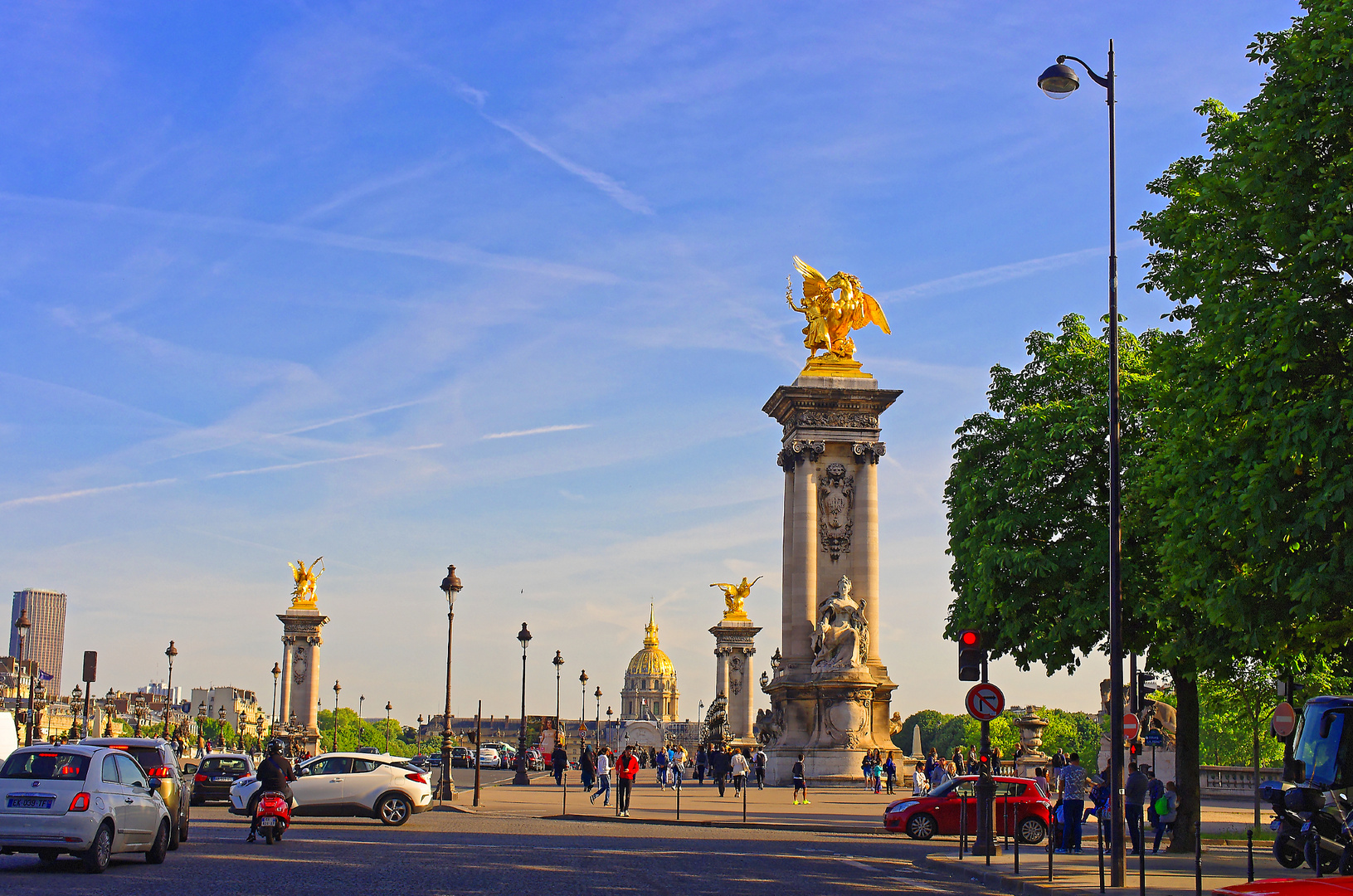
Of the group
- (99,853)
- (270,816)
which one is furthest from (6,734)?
(99,853)

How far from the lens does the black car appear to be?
131ft

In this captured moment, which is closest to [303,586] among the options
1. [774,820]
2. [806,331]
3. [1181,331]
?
[806,331]

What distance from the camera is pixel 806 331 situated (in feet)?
176

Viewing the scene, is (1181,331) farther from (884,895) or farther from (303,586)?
(303,586)

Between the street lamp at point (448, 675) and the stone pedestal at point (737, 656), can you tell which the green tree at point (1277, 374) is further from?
the stone pedestal at point (737, 656)

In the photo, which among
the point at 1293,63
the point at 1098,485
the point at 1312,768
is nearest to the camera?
the point at 1293,63

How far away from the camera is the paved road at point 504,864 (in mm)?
17391

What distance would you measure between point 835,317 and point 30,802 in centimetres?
3891

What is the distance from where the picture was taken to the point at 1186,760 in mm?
27188

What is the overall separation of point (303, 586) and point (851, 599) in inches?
2701

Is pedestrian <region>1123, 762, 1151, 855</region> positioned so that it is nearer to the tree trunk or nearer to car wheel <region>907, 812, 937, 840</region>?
the tree trunk

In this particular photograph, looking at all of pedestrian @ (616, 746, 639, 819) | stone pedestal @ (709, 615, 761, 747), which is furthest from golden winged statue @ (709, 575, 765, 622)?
pedestrian @ (616, 746, 639, 819)

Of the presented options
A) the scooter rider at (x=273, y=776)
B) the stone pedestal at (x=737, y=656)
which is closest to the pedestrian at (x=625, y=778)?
the scooter rider at (x=273, y=776)

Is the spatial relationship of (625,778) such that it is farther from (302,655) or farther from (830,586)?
(302,655)
